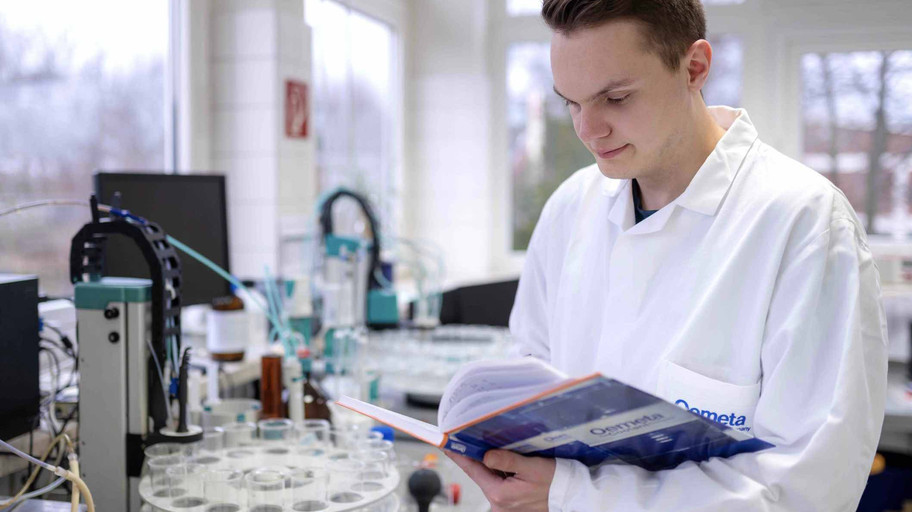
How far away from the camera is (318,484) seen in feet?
4.44

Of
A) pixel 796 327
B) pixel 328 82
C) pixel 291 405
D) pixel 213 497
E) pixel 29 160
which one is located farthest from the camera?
pixel 328 82

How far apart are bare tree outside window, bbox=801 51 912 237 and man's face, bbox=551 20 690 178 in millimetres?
3227

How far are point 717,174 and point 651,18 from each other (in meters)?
0.26

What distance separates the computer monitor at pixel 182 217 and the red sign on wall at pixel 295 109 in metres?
0.77

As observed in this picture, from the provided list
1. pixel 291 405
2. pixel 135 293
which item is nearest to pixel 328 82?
pixel 291 405

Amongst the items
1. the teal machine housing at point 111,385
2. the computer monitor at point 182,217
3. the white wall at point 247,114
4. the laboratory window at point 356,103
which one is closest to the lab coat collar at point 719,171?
the teal machine housing at point 111,385

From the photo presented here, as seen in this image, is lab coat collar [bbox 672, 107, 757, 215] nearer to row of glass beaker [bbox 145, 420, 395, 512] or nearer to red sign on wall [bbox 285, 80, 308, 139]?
row of glass beaker [bbox 145, 420, 395, 512]

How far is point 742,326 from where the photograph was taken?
3.78ft

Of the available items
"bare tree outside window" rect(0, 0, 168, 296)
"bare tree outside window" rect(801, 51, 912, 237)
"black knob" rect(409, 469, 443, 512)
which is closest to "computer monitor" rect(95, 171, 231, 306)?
"bare tree outside window" rect(0, 0, 168, 296)

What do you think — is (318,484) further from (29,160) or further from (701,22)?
(29,160)

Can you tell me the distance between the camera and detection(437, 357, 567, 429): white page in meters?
0.91

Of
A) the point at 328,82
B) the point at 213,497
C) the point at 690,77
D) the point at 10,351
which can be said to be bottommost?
the point at 213,497

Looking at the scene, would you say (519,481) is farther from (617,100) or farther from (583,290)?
(617,100)

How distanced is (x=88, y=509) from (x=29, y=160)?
1.33 metres
